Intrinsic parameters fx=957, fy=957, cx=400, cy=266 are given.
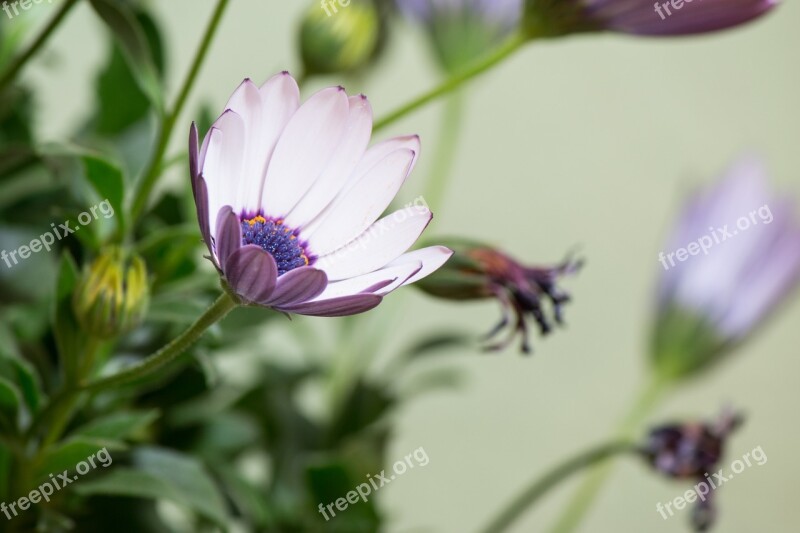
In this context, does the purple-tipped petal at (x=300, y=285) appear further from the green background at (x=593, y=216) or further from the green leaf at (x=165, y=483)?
the green background at (x=593, y=216)

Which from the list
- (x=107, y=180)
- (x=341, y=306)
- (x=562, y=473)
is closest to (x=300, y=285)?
(x=341, y=306)

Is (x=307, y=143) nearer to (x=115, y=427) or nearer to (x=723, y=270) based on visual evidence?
(x=115, y=427)

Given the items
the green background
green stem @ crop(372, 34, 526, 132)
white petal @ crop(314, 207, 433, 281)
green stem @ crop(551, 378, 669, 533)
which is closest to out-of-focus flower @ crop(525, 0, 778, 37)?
green stem @ crop(372, 34, 526, 132)

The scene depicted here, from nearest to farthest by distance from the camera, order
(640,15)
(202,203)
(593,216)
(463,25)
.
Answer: (202,203), (640,15), (463,25), (593,216)

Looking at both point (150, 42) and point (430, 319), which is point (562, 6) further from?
point (430, 319)

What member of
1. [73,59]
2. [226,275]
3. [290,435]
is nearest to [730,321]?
[290,435]
